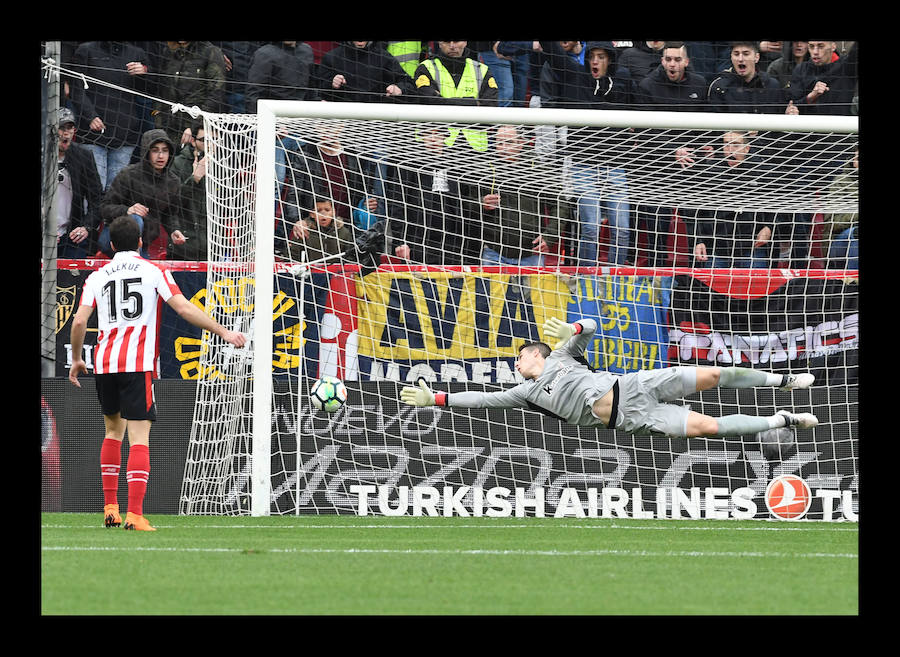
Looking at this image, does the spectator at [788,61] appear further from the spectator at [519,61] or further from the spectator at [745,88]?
the spectator at [519,61]

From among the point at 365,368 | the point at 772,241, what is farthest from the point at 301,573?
the point at 772,241

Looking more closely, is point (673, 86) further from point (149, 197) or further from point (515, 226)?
point (149, 197)

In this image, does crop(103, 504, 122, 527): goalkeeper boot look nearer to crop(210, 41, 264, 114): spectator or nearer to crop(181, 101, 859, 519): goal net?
crop(181, 101, 859, 519): goal net

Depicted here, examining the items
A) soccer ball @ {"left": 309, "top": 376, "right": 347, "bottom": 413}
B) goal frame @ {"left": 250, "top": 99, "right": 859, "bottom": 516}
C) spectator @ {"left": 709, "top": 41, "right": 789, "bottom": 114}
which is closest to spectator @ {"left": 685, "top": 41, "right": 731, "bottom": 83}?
spectator @ {"left": 709, "top": 41, "right": 789, "bottom": 114}

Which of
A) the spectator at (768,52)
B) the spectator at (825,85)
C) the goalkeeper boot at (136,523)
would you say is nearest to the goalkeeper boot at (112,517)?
the goalkeeper boot at (136,523)

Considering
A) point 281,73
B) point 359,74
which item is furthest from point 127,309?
point 359,74

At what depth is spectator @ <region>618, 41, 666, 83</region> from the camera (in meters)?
13.6

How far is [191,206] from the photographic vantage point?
40.7 ft

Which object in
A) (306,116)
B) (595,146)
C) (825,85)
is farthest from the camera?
(825,85)

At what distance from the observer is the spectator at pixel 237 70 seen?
1296cm

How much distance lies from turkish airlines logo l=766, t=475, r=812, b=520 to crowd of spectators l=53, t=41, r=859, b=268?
9.51 ft

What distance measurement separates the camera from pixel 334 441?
9680 mm

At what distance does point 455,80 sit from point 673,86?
93.6 inches

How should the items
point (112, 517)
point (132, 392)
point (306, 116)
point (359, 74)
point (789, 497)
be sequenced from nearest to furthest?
1. point (132, 392)
2. point (112, 517)
3. point (306, 116)
4. point (789, 497)
5. point (359, 74)
